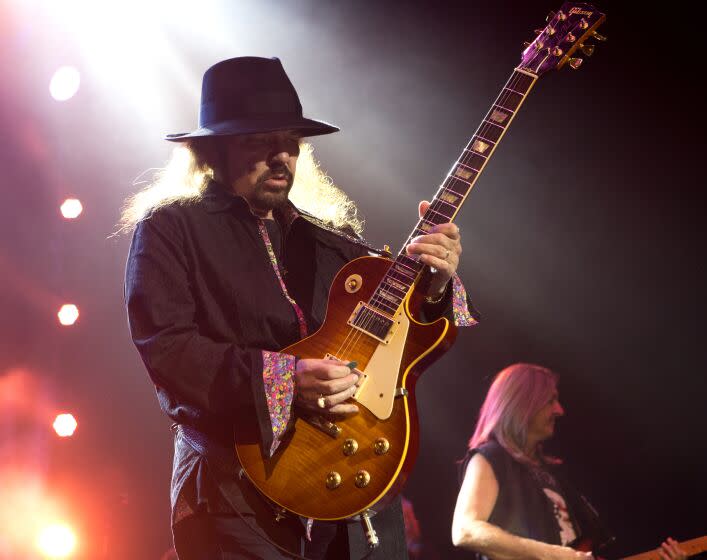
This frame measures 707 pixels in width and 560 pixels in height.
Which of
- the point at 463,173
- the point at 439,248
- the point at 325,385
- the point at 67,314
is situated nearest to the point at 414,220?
the point at 67,314

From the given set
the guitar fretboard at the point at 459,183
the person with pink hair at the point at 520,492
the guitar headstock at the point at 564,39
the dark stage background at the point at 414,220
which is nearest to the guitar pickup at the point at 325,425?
the guitar fretboard at the point at 459,183

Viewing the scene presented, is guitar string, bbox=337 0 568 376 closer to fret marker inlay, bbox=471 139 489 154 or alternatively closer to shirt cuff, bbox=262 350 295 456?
fret marker inlay, bbox=471 139 489 154

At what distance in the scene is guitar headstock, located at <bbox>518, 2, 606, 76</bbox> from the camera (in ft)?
7.61

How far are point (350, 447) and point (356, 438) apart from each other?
3 centimetres

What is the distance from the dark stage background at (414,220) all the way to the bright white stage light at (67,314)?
0.06 meters

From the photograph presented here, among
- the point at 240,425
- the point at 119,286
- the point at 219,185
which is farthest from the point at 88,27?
the point at 240,425

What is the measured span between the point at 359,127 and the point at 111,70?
1.92m

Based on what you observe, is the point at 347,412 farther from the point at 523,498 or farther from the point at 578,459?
the point at 578,459

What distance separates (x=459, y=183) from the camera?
2203mm

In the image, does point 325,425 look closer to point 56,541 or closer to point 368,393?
point 368,393

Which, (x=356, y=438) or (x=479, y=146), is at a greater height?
(x=479, y=146)

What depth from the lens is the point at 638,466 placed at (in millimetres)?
5762

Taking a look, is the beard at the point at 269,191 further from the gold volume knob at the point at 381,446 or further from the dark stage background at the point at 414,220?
the dark stage background at the point at 414,220

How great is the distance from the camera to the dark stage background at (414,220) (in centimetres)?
470
